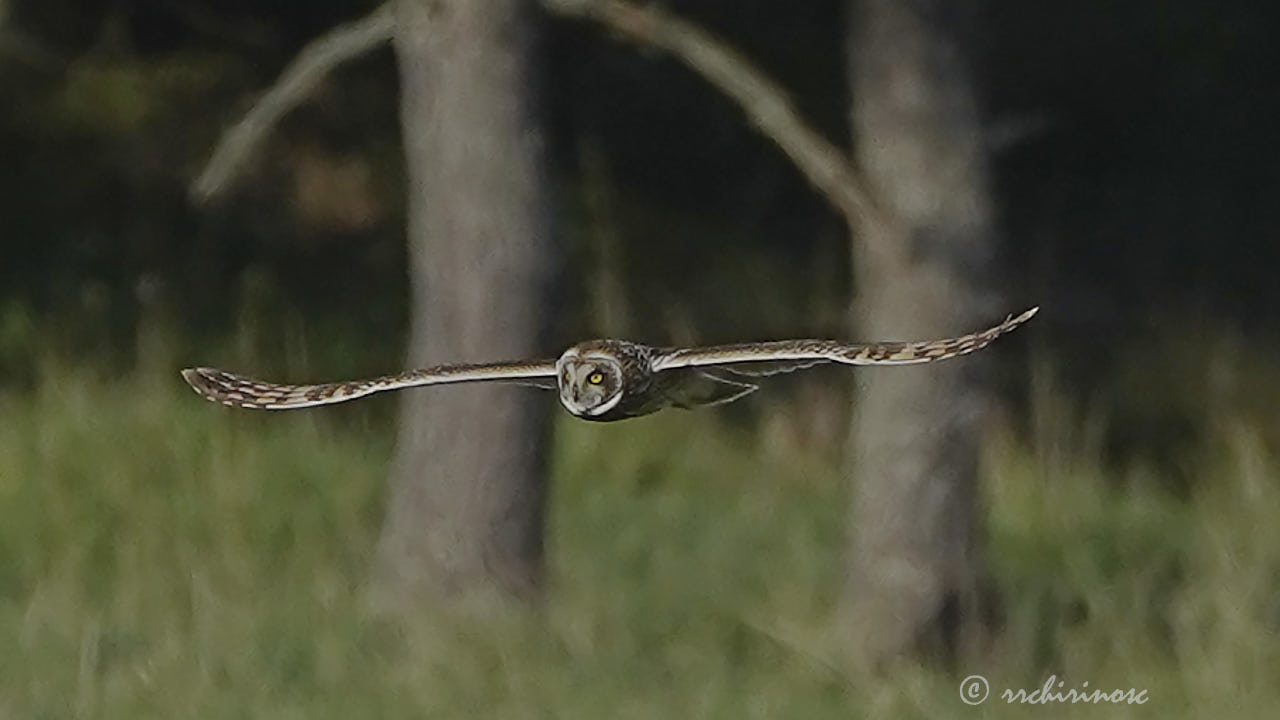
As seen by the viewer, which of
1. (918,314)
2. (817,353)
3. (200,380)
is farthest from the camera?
(918,314)

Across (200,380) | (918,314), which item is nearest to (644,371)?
(200,380)

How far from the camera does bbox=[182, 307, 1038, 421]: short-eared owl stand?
13.8ft

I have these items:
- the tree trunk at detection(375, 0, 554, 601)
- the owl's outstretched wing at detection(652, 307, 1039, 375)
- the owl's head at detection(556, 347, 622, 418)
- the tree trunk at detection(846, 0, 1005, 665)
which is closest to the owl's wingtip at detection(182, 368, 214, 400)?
the owl's head at detection(556, 347, 622, 418)

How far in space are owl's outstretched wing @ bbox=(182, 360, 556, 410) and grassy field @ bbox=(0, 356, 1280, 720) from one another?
140 centimetres

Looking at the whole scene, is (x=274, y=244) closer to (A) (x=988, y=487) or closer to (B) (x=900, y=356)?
(A) (x=988, y=487)

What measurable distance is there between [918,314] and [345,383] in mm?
2476

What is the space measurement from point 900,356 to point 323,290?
286 inches

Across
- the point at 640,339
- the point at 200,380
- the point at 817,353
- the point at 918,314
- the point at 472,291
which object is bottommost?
the point at 817,353

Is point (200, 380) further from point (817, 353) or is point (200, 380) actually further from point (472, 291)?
point (472, 291)

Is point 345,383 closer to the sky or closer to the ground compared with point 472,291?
closer to the ground

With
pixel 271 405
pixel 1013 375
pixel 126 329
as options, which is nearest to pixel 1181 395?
pixel 1013 375

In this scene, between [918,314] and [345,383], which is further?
[918,314]

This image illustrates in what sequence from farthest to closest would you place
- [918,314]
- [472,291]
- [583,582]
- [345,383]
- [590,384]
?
1. [583,582]
2. [472,291]
3. [918,314]
4. [345,383]
5. [590,384]

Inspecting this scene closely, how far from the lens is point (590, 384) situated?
14.1 ft
